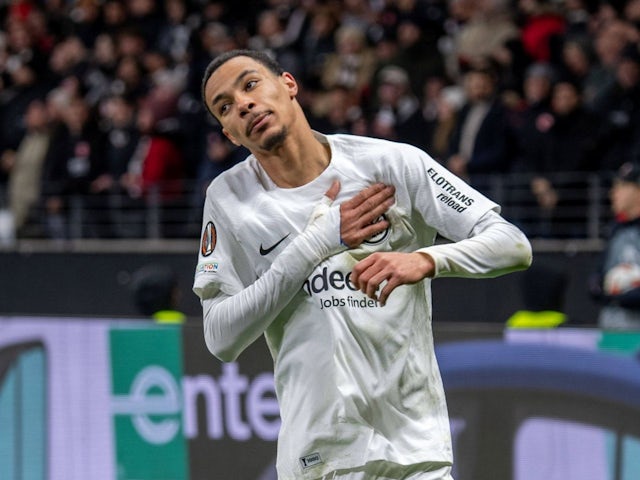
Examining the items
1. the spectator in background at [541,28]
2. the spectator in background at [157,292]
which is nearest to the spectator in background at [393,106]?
the spectator in background at [541,28]

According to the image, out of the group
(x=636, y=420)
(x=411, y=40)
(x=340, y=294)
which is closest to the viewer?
(x=340, y=294)

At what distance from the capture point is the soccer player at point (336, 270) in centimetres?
340

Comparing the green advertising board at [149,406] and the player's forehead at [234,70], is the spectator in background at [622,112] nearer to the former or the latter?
the green advertising board at [149,406]

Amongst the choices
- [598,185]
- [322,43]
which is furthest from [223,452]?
[322,43]

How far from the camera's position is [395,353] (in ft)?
11.3

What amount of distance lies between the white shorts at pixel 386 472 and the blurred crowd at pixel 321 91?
5806 millimetres

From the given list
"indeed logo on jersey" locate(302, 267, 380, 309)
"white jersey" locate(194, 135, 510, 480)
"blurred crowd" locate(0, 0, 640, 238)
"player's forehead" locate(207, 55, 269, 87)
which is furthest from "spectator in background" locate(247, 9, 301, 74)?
"indeed logo on jersey" locate(302, 267, 380, 309)

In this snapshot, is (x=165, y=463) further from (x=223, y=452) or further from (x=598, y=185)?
(x=598, y=185)

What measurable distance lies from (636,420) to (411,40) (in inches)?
265

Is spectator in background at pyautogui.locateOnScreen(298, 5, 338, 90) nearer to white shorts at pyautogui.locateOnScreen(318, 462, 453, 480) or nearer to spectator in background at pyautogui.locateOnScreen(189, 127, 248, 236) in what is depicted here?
spectator in background at pyautogui.locateOnScreen(189, 127, 248, 236)

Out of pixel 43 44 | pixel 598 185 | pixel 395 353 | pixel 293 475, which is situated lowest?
pixel 293 475

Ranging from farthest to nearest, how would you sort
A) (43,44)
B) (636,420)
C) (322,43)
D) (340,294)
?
(43,44)
(322,43)
(636,420)
(340,294)

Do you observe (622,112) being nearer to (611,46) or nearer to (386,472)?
(611,46)

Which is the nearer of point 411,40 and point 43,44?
point 411,40
